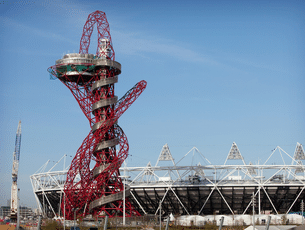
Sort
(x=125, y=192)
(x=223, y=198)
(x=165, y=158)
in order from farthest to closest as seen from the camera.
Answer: (x=165, y=158), (x=223, y=198), (x=125, y=192)

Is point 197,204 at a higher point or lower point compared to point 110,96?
lower

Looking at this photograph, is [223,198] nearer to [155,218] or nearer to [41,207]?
[155,218]

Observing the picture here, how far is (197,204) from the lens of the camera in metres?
120

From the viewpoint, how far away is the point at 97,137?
95562 millimetres

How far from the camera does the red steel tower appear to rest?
95.4 meters

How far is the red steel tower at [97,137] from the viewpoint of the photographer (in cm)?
9538

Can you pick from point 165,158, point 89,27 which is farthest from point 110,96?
point 165,158

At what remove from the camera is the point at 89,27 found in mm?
101688

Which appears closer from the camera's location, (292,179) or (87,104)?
(87,104)

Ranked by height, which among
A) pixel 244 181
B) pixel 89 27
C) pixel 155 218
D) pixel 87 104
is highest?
pixel 89 27

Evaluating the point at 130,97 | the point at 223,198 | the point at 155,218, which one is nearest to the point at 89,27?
the point at 130,97

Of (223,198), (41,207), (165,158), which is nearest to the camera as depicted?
(223,198)

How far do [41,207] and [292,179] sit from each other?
6670 cm

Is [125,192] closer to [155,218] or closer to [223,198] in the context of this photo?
[155,218]
